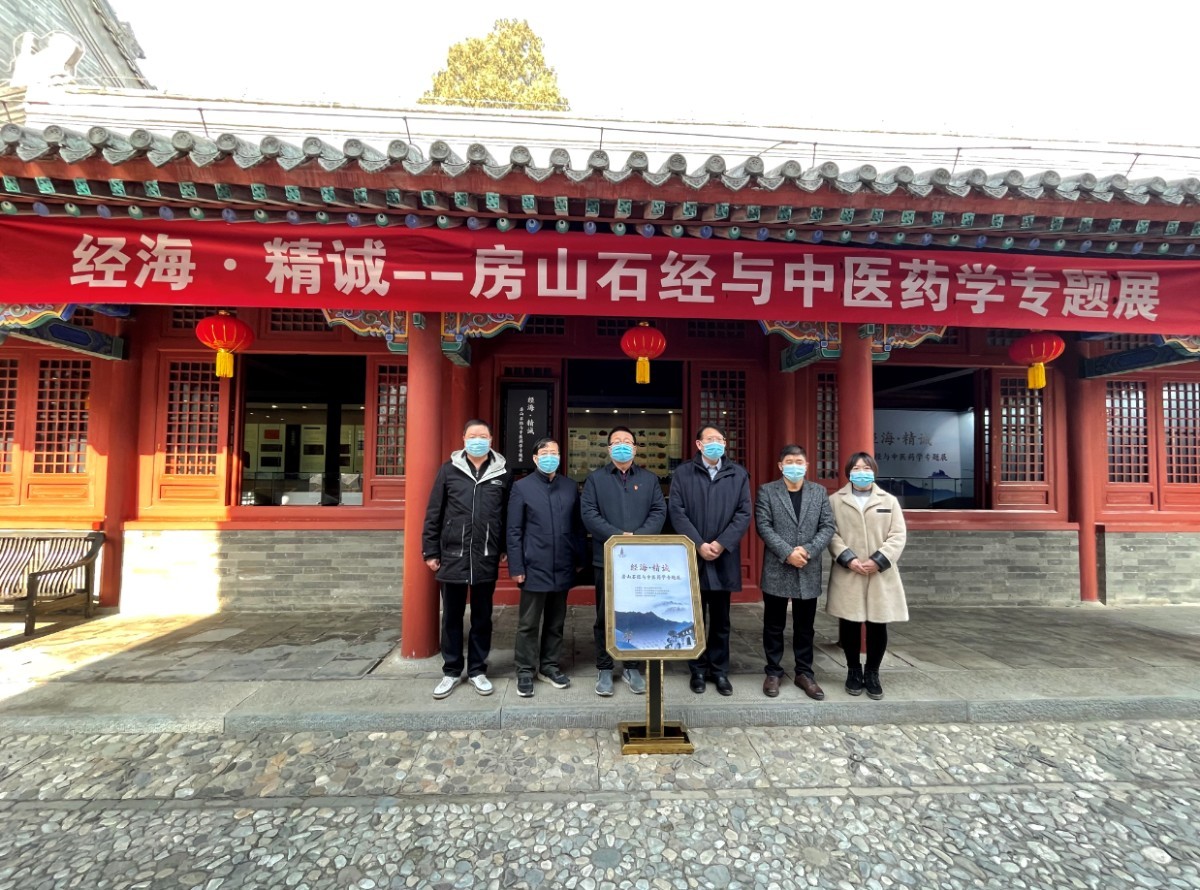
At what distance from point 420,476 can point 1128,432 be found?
8243 millimetres

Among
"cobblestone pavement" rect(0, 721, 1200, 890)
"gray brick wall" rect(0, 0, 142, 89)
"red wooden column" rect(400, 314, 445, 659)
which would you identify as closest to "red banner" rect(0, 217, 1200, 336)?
"red wooden column" rect(400, 314, 445, 659)

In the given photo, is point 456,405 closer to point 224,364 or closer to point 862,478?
point 224,364

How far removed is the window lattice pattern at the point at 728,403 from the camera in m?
6.48

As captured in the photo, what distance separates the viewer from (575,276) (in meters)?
4.06

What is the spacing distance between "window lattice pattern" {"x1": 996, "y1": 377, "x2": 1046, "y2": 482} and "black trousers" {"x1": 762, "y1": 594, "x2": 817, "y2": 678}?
4.42 metres

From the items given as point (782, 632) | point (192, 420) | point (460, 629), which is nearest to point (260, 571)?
point (192, 420)

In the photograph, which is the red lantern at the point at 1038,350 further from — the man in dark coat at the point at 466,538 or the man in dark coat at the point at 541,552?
the man in dark coat at the point at 466,538

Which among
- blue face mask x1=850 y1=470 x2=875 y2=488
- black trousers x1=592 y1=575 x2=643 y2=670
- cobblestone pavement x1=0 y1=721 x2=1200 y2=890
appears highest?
blue face mask x1=850 y1=470 x2=875 y2=488

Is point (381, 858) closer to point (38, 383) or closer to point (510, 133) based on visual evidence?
point (38, 383)

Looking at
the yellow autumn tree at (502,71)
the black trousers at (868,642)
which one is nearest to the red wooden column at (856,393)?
the black trousers at (868,642)

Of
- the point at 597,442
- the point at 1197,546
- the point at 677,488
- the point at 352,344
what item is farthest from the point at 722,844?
the point at 1197,546

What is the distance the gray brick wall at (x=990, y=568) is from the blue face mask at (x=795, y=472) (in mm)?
3397

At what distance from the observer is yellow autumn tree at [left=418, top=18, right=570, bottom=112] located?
1544 cm

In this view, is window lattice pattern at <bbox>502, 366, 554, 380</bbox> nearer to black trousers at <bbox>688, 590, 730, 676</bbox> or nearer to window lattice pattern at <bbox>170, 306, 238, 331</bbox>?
window lattice pattern at <bbox>170, 306, 238, 331</bbox>
